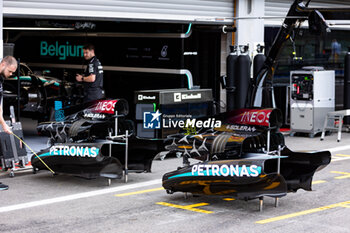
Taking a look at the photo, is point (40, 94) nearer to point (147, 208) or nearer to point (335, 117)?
point (335, 117)

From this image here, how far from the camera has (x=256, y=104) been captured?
51.0ft

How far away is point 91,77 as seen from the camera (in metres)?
13.6

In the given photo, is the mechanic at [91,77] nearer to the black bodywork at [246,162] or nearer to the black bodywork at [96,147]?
the black bodywork at [96,147]

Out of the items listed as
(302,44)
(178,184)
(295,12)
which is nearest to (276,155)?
(178,184)

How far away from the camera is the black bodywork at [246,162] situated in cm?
843

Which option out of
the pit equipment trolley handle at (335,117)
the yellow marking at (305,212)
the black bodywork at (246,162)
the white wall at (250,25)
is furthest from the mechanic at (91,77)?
the yellow marking at (305,212)

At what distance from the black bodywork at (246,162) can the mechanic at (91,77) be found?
3842mm

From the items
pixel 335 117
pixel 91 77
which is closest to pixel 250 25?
pixel 335 117

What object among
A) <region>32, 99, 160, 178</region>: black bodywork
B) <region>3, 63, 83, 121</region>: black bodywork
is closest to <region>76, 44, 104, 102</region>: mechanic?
<region>32, 99, 160, 178</region>: black bodywork

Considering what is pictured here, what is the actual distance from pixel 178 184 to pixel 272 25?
33.7 feet

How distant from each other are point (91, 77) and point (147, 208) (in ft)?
17.3

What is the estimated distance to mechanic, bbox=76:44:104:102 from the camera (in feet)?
44.6

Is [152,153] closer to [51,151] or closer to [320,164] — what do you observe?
[51,151]

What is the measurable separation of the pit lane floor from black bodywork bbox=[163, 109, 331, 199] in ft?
0.87
